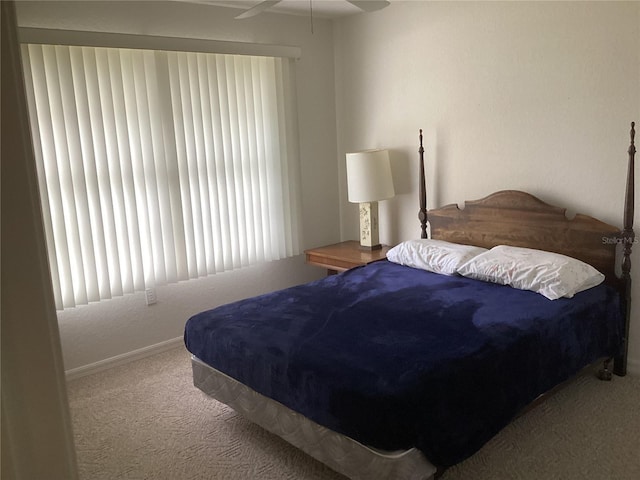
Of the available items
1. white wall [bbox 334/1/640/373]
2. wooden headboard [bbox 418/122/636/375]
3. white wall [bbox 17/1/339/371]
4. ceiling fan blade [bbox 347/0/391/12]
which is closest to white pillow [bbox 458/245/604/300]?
wooden headboard [bbox 418/122/636/375]

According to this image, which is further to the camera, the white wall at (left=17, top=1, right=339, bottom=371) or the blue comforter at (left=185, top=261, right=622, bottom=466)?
the white wall at (left=17, top=1, right=339, bottom=371)

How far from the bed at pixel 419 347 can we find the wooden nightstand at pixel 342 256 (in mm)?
410

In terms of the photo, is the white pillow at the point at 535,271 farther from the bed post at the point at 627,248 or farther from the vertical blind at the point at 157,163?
the vertical blind at the point at 157,163

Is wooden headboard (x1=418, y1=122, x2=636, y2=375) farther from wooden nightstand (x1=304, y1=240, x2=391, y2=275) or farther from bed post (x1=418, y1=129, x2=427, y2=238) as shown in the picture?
wooden nightstand (x1=304, y1=240, x2=391, y2=275)

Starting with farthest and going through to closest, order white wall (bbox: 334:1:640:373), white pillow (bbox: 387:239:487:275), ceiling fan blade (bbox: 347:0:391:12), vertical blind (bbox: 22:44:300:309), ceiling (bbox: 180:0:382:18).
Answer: ceiling (bbox: 180:0:382:18)
white pillow (bbox: 387:239:487:275)
vertical blind (bbox: 22:44:300:309)
white wall (bbox: 334:1:640:373)
ceiling fan blade (bbox: 347:0:391:12)

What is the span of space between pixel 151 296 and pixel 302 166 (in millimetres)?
1617

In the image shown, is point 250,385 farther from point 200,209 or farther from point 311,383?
point 200,209

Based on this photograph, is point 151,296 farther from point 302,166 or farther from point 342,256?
point 302,166

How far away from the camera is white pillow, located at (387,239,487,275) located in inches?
133

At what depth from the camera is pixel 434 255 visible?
353cm

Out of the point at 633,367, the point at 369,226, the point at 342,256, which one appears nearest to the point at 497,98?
the point at 369,226

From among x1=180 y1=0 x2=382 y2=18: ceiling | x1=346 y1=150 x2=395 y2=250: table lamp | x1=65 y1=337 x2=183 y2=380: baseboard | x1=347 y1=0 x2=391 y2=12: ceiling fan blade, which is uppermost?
x1=180 y1=0 x2=382 y2=18: ceiling

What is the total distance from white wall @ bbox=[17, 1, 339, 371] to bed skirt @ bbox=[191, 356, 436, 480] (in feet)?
3.60

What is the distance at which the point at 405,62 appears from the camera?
406 cm
